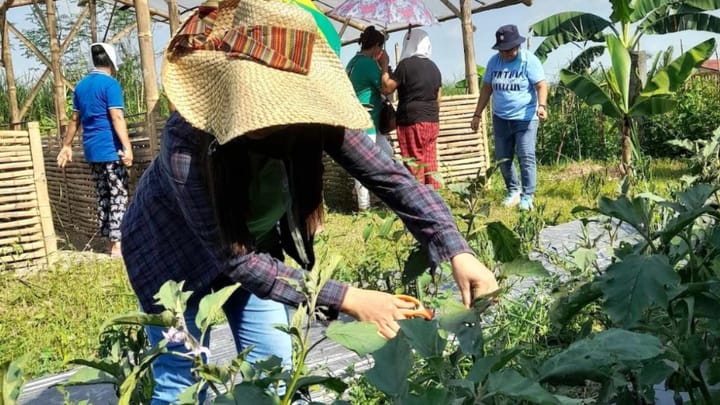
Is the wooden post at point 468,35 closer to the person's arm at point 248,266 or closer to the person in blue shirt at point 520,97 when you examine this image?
the person in blue shirt at point 520,97

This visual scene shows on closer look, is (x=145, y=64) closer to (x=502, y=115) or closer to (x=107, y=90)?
(x=107, y=90)

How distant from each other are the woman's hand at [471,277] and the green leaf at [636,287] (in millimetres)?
511

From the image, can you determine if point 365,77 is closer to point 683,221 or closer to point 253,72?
point 253,72

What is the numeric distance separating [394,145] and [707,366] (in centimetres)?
676

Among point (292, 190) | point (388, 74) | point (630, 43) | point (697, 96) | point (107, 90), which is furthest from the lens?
point (697, 96)

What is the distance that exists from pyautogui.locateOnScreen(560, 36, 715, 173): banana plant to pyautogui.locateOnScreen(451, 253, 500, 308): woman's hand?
5.39m

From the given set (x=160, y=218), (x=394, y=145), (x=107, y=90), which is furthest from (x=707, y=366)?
(x=394, y=145)

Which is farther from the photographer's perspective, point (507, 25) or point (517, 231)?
point (507, 25)

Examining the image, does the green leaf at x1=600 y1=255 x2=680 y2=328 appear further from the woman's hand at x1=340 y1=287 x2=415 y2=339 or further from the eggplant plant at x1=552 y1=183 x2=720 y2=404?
the woman's hand at x1=340 y1=287 x2=415 y2=339

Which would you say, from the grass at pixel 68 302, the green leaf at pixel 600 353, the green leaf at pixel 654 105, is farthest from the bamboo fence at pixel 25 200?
the green leaf at pixel 654 105

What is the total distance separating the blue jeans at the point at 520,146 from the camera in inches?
244

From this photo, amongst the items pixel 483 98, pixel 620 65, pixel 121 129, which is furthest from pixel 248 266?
pixel 620 65

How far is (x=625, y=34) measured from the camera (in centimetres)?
740

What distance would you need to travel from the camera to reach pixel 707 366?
3.64 feet
